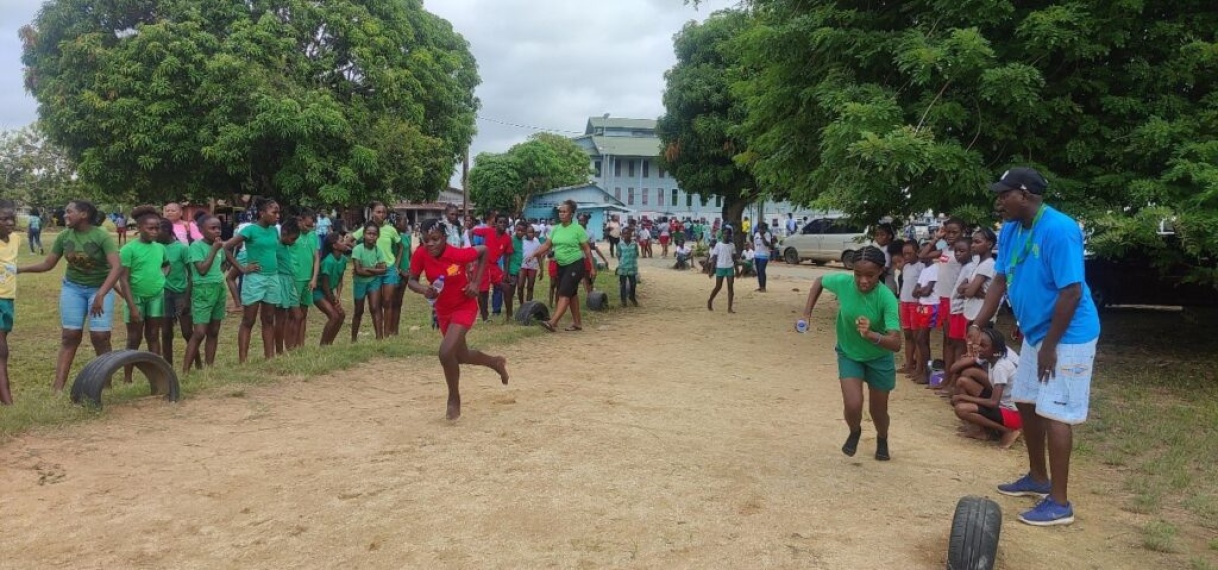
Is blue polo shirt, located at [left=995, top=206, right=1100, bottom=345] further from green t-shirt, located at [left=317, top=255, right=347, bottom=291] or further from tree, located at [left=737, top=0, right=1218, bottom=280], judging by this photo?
green t-shirt, located at [left=317, top=255, right=347, bottom=291]

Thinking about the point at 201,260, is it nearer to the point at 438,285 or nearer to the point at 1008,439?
the point at 438,285

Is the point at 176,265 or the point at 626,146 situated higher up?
the point at 626,146

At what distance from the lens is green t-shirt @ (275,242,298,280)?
8305 mm

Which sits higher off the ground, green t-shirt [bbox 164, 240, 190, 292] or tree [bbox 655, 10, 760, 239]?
tree [bbox 655, 10, 760, 239]

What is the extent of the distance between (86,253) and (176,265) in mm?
999

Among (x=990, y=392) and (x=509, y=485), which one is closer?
(x=509, y=485)

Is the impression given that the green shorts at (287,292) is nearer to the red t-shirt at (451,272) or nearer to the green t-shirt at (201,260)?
the green t-shirt at (201,260)

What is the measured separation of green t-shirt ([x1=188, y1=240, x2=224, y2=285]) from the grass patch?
24.3ft

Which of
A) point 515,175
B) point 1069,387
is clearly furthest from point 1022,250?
point 515,175

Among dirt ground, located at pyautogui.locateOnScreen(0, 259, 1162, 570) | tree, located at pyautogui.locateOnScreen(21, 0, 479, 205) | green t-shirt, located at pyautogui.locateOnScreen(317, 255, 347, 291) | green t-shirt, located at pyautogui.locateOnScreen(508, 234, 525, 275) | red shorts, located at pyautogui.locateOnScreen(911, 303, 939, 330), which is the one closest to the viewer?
dirt ground, located at pyautogui.locateOnScreen(0, 259, 1162, 570)

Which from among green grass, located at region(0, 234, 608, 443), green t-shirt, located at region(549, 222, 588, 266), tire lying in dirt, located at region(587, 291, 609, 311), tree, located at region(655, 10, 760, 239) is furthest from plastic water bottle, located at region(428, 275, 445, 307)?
tree, located at region(655, 10, 760, 239)

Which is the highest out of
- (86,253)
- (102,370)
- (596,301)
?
(86,253)

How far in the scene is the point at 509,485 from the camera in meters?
4.79

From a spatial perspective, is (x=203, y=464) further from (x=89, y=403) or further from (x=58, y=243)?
(x=58, y=243)
